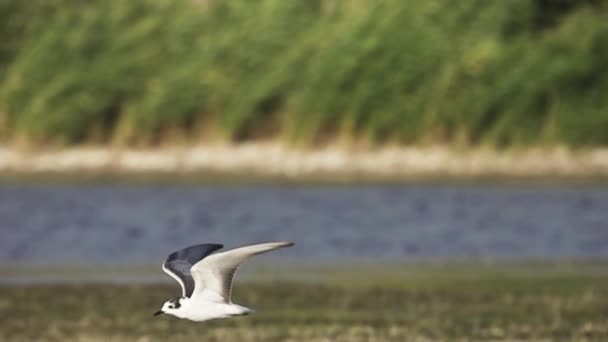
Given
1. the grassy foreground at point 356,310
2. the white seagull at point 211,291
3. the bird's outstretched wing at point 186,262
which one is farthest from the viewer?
the grassy foreground at point 356,310

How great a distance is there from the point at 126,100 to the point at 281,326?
30226 mm

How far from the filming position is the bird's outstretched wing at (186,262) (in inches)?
491

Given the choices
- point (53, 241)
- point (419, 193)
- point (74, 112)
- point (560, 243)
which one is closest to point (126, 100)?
point (74, 112)

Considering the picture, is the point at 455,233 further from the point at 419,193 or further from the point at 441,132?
the point at 441,132

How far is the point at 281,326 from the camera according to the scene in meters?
16.5

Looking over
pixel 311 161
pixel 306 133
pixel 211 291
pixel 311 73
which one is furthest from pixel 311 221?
pixel 211 291

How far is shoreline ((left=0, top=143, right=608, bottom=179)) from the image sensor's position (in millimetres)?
40031

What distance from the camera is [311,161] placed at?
136 feet

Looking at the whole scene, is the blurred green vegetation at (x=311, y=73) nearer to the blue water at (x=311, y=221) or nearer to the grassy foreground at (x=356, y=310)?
the blue water at (x=311, y=221)

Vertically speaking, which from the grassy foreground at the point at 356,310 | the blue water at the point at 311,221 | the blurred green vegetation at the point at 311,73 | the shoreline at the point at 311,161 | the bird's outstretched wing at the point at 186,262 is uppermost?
the blurred green vegetation at the point at 311,73

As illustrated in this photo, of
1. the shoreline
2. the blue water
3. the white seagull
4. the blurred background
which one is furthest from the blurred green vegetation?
the white seagull

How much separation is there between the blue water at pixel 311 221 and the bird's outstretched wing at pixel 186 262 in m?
11.8

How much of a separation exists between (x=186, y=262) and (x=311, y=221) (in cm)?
1867

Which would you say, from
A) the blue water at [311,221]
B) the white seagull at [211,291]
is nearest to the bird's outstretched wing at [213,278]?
the white seagull at [211,291]
